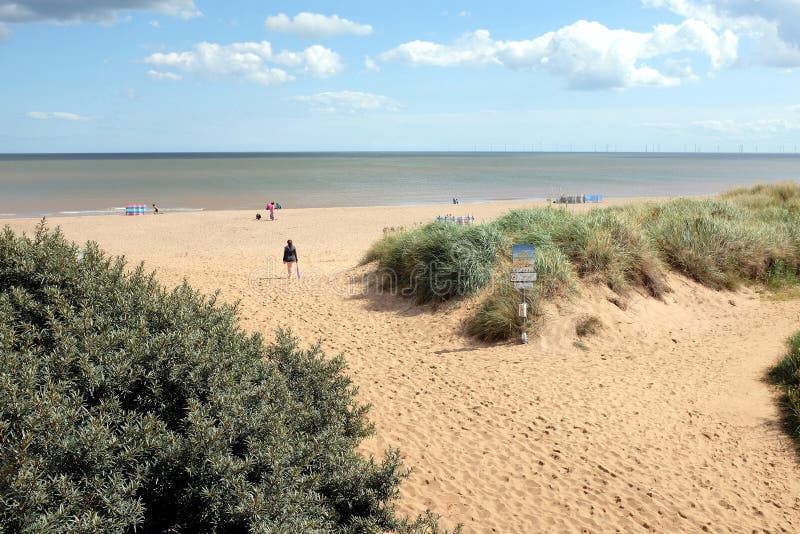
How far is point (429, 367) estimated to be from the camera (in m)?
9.77

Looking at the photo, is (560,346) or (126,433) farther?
(560,346)

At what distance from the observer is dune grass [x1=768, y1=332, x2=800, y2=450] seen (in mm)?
7586

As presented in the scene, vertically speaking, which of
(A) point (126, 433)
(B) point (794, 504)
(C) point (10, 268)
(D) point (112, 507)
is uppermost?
(C) point (10, 268)

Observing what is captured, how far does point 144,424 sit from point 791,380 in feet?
29.2

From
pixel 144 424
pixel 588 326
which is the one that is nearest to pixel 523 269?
pixel 588 326

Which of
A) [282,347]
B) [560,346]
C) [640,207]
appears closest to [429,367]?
[560,346]

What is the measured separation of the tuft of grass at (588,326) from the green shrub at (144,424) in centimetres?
714

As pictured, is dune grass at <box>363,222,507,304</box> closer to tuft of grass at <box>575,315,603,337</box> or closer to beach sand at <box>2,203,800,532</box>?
beach sand at <box>2,203,800,532</box>

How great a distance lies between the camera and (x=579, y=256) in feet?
42.8

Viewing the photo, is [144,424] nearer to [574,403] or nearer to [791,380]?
[574,403]

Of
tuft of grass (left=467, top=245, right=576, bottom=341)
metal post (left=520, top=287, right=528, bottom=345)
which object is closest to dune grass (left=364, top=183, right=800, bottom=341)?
tuft of grass (left=467, top=245, right=576, bottom=341)

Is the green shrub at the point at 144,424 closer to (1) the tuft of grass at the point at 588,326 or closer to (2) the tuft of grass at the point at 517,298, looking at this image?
(2) the tuft of grass at the point at 517,298

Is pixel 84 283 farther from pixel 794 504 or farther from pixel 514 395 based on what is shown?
pixel 794 504

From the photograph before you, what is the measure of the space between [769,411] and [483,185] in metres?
62.9
